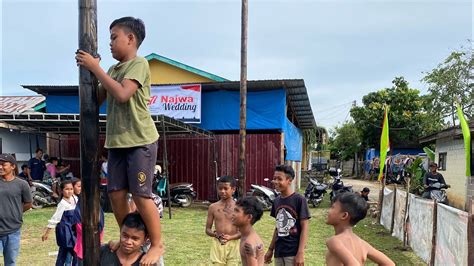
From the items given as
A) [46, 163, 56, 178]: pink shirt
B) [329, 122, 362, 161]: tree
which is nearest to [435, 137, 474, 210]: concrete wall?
[46, 163, 56, 178]: pink shirt

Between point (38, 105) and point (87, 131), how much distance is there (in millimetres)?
16031

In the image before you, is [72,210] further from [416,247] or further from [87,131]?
[416,247]

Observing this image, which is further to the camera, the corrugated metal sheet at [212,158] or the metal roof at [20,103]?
the metal roof at [20,103]

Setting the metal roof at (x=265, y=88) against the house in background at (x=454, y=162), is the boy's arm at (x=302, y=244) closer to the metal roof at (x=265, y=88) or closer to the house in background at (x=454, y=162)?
the metal roof at (x=265, y=88)

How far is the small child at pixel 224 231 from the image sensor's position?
13.2 ft

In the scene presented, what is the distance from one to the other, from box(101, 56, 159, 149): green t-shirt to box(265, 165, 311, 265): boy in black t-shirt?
2.04 m

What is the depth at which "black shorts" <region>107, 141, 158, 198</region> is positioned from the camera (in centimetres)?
212

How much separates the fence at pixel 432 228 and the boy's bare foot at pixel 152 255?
3.51 m

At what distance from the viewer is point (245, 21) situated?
10.5 meters

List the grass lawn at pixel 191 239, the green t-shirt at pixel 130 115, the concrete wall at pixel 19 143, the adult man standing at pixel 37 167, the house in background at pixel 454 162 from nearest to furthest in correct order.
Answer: the green t-shirt at pixel 130 115, the grass lawn at pixel 191 239, the adult man standing at pixel 37 167, the house in background at pixel 454 162, the concrete wall at pixel 19 143

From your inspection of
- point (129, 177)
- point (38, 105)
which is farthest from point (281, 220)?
point (38, 105)

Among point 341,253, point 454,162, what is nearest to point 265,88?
point 454,162

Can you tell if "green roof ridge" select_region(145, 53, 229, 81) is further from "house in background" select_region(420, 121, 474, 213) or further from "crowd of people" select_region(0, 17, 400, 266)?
"crowd of people" select_region(0, 17, 400, 266)

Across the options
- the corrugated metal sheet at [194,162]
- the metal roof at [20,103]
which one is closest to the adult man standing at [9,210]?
the corrugated metal sheet at [194,162]
